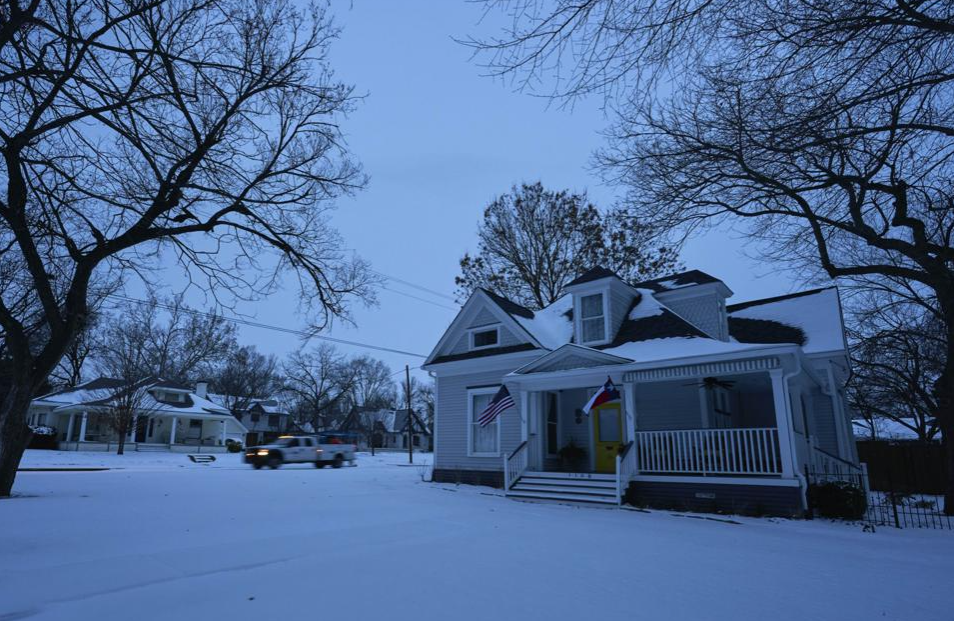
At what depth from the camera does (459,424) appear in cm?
1698

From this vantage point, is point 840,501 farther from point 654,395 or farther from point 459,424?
point 459,424

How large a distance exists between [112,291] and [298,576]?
13.0 m

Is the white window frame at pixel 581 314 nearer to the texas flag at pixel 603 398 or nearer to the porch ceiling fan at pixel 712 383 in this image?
the porch ceiling fan at pixel 712 383

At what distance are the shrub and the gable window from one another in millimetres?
9305

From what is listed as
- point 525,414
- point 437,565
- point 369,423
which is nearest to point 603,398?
point 525,414

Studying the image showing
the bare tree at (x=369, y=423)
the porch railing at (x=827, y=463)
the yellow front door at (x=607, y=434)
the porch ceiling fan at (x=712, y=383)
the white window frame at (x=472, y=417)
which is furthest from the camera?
the bare tree at (x=369, y=423)

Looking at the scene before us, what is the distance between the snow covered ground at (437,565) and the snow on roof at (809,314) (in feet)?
17.6

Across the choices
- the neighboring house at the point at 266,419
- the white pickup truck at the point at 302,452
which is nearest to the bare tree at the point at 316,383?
the neighboring house at the point at 266,419

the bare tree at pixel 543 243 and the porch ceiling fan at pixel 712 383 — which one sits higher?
the bare tree at pixel 543 243

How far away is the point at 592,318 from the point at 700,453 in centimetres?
522

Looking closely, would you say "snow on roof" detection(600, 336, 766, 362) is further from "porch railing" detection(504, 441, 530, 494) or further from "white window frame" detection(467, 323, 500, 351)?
"white window frame" detection(467, 323, 500, 351)

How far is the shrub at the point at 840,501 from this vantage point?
1016 centimetres

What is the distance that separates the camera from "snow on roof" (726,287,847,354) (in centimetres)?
1347

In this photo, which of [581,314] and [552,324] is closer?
[581,314]
